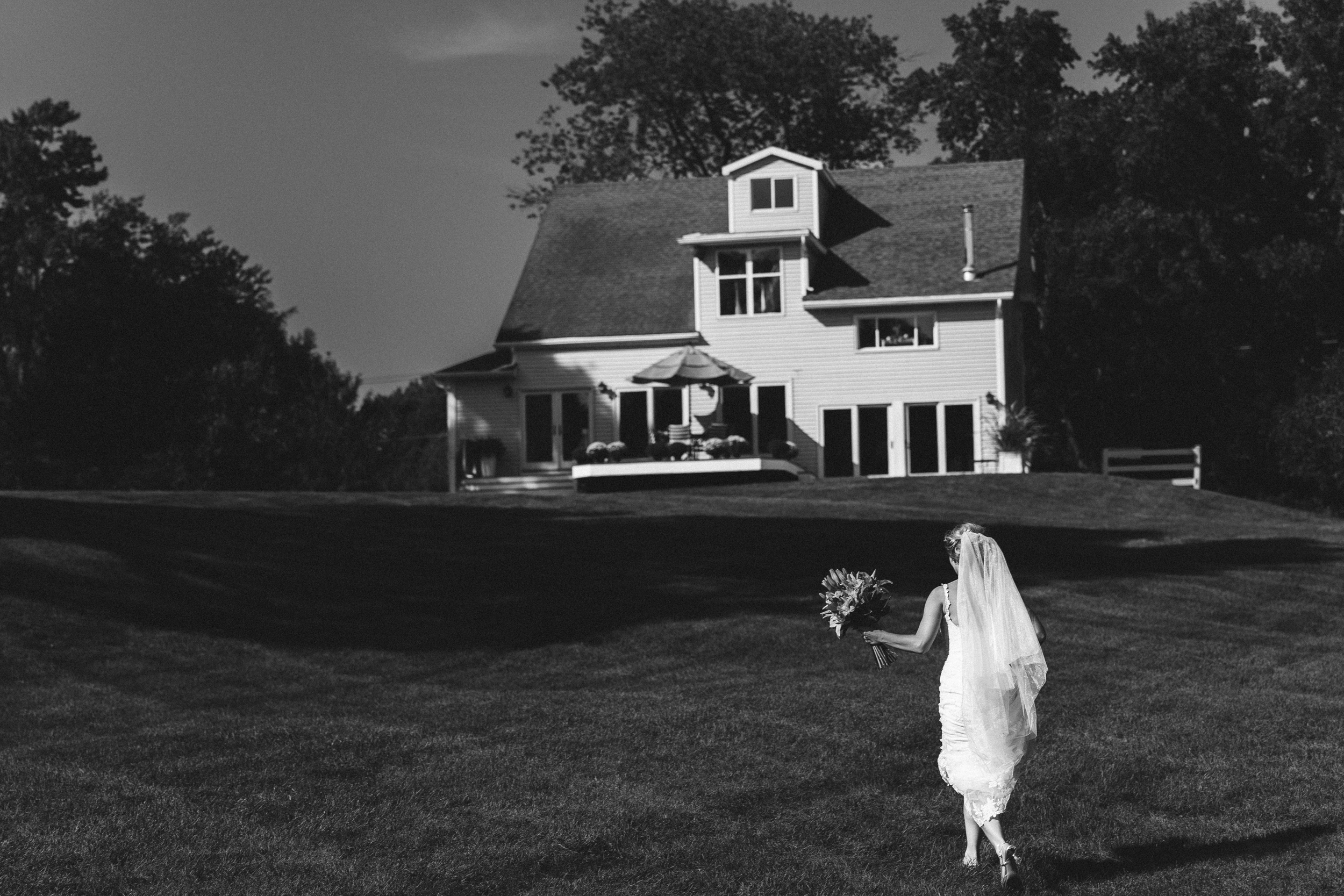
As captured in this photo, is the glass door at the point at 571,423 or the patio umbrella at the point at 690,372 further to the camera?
the glass door at the point at 571,423

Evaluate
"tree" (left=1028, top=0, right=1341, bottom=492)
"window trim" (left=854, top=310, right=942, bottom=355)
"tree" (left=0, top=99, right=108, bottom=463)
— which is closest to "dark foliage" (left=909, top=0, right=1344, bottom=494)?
"tree" (left=1028, top=0, right=1341, bottom=492)

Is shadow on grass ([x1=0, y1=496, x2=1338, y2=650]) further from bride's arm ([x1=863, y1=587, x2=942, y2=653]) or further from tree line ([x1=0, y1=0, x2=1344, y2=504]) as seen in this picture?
tree line ([x1=0, y1=0, x2=1344, y2=504])

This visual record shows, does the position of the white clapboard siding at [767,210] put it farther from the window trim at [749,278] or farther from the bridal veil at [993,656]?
the bridal veil at [993,656]

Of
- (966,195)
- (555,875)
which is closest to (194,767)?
(555,875)

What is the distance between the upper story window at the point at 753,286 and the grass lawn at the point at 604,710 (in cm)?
1578

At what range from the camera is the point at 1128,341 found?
50781 millimetres

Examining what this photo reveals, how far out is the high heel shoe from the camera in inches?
360

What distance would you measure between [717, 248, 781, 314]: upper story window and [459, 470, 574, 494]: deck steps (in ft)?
19.5

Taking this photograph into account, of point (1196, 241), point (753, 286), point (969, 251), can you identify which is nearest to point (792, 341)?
point (753, 286)

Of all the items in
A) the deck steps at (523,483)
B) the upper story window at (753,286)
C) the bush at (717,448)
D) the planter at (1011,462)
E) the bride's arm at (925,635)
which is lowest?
the bride's arm at (925,635)

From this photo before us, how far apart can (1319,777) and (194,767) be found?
7977 mm

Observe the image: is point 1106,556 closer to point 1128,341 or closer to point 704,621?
point 704,621

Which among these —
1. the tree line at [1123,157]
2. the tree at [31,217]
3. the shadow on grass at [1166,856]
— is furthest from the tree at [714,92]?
the shadow on grass at [1166,856]

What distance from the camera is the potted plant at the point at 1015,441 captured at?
40.8 m
